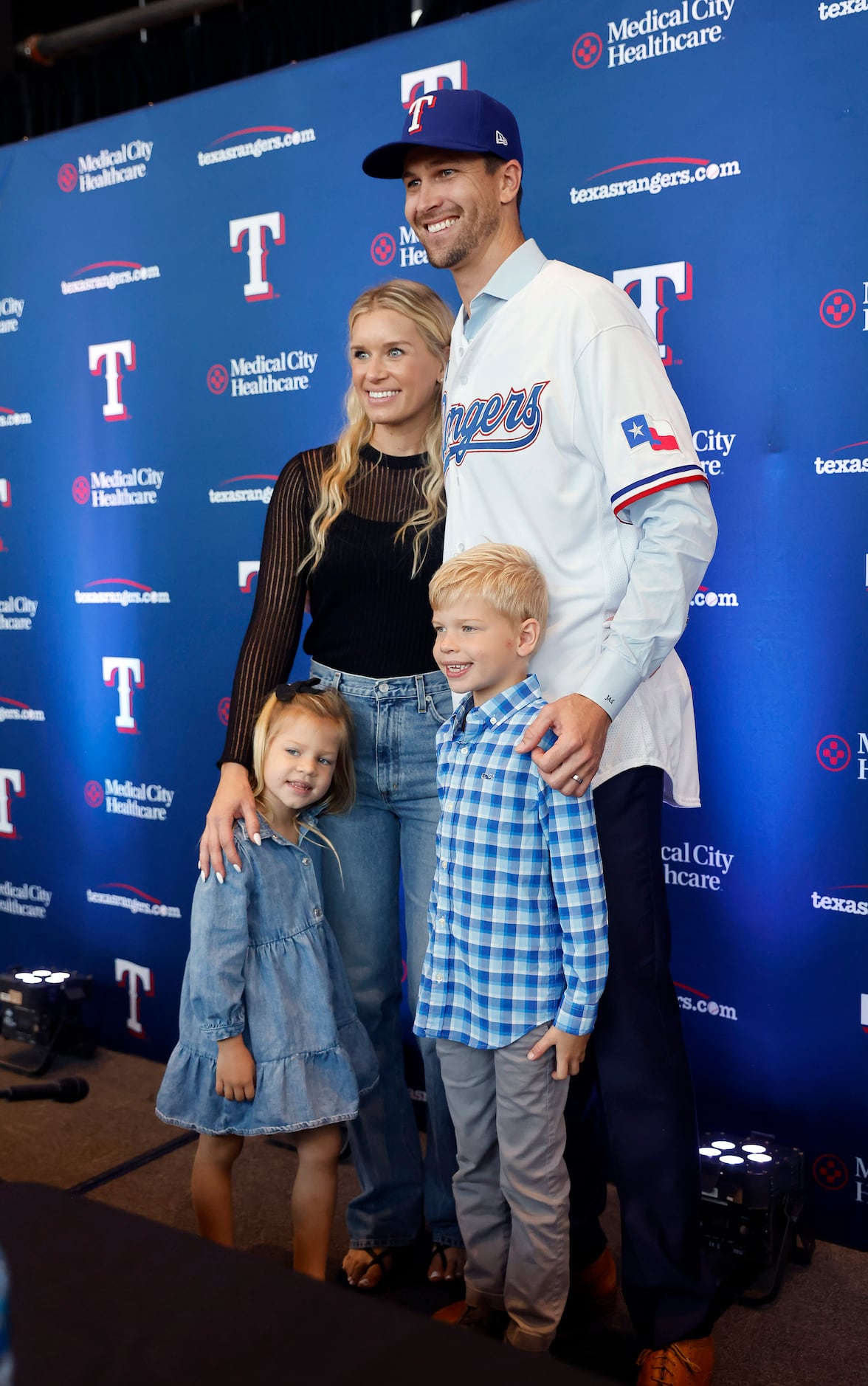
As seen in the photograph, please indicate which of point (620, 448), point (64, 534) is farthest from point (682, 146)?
point (64, 534)

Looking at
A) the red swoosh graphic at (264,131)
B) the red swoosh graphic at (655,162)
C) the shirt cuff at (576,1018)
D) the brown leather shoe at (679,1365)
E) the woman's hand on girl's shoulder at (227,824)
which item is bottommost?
the brown leather shoe at (679,1365)

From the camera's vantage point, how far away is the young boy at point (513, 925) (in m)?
1.66

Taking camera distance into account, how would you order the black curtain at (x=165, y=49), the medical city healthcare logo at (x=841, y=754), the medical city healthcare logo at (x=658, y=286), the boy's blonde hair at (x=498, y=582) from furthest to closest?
the black curtain at (x=165, y=49) → the medical city healthcare logo at (x=658, y=286) → the medical city healthcare logo at (x=841, y=754) → the boy's blonde hair at (x=498, y=582)

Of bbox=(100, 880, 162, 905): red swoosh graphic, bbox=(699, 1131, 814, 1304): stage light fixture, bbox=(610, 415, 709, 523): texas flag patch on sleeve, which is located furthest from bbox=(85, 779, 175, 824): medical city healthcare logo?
bbox=(610, 415, 709, 523): texas flag patch on sleeve

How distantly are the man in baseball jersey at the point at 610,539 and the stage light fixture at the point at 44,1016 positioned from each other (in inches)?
75.5

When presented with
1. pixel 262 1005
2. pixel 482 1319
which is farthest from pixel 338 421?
pixel 482 1319

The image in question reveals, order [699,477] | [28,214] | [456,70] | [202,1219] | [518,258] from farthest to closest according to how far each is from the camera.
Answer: [28,214], [456,70], [202,1219], [518,258], [699,477]

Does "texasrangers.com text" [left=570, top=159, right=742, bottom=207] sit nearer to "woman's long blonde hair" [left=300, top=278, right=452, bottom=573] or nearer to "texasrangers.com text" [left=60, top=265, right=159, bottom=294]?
"woman's long blonde hair" [left=300, top=278, right=452, bottom=573]

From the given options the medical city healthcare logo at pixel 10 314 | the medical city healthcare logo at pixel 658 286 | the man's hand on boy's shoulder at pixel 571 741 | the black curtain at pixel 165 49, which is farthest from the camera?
the medical city healthcare logo at pixel 10 314

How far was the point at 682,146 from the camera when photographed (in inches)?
89.6

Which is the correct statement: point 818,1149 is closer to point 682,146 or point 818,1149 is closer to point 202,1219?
point 202,1219

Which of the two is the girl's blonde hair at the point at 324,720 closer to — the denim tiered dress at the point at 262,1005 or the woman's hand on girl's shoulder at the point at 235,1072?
the denim tiered dress at the point at 262,1005

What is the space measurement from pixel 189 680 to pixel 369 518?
1276mm

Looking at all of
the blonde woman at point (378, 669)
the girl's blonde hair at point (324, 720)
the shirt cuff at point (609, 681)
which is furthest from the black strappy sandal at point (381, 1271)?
the shirt cuff at point (609, 681)
